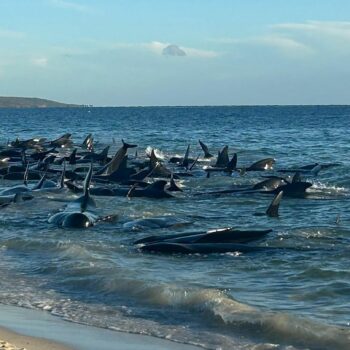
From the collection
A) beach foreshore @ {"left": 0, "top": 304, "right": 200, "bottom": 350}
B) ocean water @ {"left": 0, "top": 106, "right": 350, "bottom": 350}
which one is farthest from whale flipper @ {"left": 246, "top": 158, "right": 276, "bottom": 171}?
beach foreshore @ {"left": 0, "top": 304, "right": 200, "bottom": 350}

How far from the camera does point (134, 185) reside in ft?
75.1

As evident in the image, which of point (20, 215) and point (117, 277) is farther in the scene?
point (20, 215)

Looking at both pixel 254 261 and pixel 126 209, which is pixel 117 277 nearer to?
pixel 254 261

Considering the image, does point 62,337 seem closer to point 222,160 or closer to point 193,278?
point 193,278

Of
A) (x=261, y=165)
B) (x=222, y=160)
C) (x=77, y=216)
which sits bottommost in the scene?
(x=261, y=165)

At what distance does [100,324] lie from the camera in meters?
10.1

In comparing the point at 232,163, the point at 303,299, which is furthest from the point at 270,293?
the point at 232,163

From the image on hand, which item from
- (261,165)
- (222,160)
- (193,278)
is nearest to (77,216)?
(193,278)

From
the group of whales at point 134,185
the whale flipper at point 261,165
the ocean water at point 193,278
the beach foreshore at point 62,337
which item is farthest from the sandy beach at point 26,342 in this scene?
the whale flipper at point 261,165

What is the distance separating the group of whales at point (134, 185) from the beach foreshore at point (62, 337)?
426cm

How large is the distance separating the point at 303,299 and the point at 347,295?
56cm

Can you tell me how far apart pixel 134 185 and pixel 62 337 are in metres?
13.5

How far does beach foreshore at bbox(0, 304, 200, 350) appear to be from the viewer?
9.02m

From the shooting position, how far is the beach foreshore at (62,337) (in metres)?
9.02
